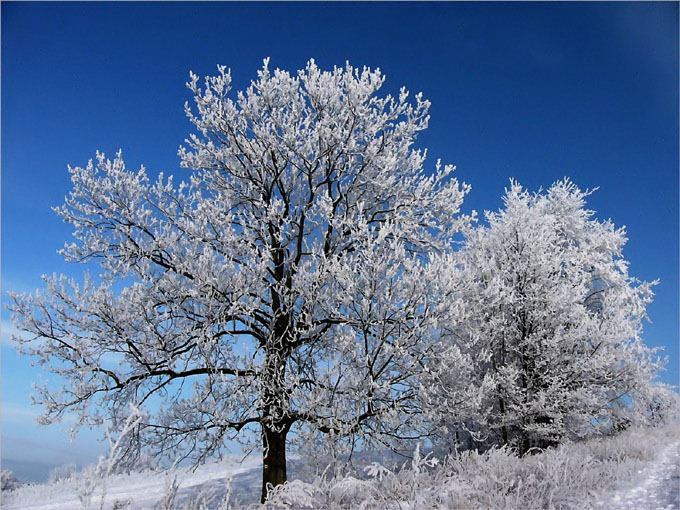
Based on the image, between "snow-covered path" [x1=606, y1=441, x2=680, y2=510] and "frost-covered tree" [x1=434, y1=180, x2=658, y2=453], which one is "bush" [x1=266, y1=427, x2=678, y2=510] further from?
"frost-covered tree" [x1=434, y1=180, x2=658, y2=453]

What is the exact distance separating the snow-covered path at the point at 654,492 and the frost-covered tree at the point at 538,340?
5.45 meters

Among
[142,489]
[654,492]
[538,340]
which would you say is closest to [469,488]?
[654,492]

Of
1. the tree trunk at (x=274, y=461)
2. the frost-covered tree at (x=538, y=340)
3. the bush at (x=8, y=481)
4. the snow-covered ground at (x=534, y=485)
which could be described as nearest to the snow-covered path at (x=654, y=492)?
the snow-covered ground at (x=534, y=485)

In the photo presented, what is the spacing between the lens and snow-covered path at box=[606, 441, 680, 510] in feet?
16.4

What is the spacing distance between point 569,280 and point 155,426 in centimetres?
1214

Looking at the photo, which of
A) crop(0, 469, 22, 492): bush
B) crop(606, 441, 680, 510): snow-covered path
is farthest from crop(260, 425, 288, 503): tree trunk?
crop(0, 469, 22, 492): bush

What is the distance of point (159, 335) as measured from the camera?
34.2ft

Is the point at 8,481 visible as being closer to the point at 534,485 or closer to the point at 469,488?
the point at 469,488

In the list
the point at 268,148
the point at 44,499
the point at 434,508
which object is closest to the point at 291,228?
the point at 268,148

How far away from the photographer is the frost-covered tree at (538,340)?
13.0 meters

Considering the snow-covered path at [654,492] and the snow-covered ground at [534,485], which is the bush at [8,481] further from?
the snow-covered path at [654,492]

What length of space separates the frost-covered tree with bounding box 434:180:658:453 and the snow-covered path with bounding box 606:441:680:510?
17.9 feet

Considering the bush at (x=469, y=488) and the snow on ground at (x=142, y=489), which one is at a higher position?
the bush at (x=469, y=488)

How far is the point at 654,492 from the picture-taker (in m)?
5.49
